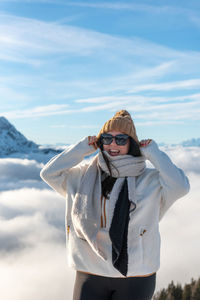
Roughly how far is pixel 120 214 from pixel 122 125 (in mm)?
992

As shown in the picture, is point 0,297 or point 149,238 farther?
point 0,297

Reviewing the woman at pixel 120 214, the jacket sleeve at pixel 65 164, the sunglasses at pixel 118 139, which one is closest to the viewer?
the woman at pixel 120 214

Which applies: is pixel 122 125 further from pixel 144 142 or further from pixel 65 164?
pixel 65 164

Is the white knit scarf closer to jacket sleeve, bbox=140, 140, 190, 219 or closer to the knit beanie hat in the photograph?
jacket sleeve, bbox=140, 140, 190, 219

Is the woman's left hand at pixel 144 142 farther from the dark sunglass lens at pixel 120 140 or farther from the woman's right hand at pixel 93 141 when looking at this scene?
the woman's right hand at pixel 93 141

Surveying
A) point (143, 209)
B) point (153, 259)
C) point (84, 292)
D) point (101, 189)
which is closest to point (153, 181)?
point (143, 209)

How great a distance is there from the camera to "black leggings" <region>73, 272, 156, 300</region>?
3.45 metres

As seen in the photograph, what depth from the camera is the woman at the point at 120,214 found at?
11.3 feet

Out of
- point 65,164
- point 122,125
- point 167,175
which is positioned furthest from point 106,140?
point 167,175

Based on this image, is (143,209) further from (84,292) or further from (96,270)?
(84,292)

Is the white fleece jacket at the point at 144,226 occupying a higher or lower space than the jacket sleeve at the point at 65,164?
lower

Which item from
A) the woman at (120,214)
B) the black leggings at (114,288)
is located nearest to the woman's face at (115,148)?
the woman at (120,214)

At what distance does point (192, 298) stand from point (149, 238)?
50748 millimetres

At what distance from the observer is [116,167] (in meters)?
3.62
